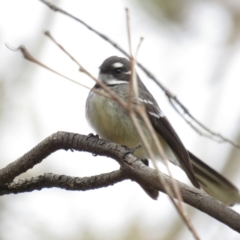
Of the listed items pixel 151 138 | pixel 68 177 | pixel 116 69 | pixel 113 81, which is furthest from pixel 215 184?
pixel 68 177

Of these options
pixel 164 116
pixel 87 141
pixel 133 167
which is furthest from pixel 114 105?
pixel 133 167

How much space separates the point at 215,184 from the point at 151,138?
63 centimetres

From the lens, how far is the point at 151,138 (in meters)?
4.86

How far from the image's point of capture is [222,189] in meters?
4.64

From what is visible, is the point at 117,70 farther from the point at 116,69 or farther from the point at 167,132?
the point at 167,132

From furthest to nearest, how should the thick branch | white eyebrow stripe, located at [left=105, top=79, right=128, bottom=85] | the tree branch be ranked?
white eyebrow stripe, located at [left=105, top=79, right=128, bottom=85]
the thick branch
the tree branch

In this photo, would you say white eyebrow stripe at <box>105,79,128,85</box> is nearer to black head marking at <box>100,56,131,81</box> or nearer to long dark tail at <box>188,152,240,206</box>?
Answer: black head marking at <box>100,56,131,81</box>

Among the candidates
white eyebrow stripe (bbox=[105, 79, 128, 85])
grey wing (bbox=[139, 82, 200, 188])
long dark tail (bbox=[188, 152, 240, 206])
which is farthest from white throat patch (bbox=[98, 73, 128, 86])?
long dark tail (bbox=[188, 152, 240, 206])

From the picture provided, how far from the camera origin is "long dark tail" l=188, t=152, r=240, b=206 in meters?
4.54

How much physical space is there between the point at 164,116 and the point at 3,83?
2.33 meters

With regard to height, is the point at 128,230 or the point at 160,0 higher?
the point at 160,0

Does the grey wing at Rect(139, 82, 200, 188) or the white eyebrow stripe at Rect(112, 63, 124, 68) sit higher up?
the white eyebrow stripe at Rect(112, 63, 124, 68)

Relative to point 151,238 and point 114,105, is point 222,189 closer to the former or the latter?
point 114,105

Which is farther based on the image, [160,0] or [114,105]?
[160,0]
